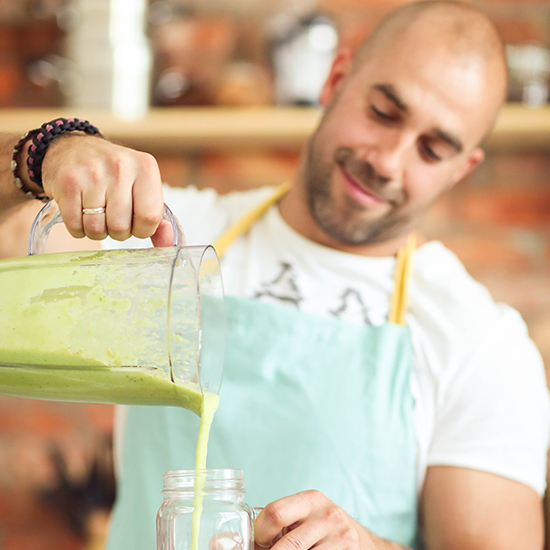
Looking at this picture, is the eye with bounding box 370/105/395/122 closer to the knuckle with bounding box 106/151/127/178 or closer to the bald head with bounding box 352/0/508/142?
the bald head with bounding box 352/0/508/142

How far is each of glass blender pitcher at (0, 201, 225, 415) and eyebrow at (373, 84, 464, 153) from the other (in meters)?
0.60

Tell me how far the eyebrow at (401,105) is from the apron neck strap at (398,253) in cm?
21

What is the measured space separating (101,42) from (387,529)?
53.1 inches

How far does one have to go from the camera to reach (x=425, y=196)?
3.99ft

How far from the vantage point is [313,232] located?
50.2 inches

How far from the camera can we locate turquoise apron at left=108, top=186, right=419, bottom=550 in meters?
1.09

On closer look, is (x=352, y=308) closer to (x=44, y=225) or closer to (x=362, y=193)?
(x=362, y=193)

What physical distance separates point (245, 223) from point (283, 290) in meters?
0.16

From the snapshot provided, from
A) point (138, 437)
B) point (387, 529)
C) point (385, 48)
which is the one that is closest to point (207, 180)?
point (385, 48)

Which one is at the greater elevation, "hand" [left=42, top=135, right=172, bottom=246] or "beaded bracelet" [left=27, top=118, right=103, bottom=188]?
"beaded bracelet" [left=27, top=118, right=103, bottom=188]

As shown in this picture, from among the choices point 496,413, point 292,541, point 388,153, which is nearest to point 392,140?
point 388,153

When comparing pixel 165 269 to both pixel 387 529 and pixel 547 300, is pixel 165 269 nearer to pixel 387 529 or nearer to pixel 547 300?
pixel 387 529

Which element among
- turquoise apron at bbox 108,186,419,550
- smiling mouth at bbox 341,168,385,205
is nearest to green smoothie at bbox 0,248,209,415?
turquoise apron at bbox 108,186,419,550

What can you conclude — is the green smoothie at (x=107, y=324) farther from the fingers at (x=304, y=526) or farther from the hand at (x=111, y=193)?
the fingers at (x=304, y=526)
